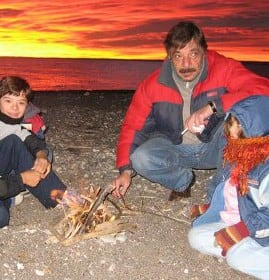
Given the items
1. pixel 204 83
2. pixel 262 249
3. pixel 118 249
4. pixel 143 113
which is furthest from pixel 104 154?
pixel 262 249

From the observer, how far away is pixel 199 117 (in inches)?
176

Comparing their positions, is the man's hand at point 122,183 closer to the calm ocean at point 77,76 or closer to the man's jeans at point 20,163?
the man's jeans at point 20,163

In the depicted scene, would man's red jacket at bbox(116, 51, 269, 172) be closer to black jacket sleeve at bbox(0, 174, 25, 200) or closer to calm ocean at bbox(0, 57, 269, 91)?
black jacket sleeve at bbox(0, 174, 25, 200)

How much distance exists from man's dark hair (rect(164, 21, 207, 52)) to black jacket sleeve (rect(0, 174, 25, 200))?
1883 mm

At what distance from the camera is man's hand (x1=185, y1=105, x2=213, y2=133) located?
4.47 m

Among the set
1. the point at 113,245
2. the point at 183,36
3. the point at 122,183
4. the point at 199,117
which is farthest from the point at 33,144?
the point at 183,36

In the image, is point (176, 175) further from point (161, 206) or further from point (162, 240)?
point (162, 240)

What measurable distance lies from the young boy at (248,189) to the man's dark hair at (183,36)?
1.09 meters

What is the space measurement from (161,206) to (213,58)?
1.57 m

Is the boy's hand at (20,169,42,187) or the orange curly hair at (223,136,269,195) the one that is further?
the boy's hand at (20,169,42,187)

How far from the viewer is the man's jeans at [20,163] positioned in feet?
14.6

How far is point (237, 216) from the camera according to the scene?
395cm

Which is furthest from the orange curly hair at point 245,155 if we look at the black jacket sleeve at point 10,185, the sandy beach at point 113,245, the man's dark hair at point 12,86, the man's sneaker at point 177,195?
the man's dark hair at point 12,86

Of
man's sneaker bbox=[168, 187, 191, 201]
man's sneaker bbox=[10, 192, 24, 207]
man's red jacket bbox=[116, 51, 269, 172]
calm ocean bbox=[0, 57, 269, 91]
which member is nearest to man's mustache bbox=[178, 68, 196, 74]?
man's red jacket bbox=[116, 51, 269, 172]
